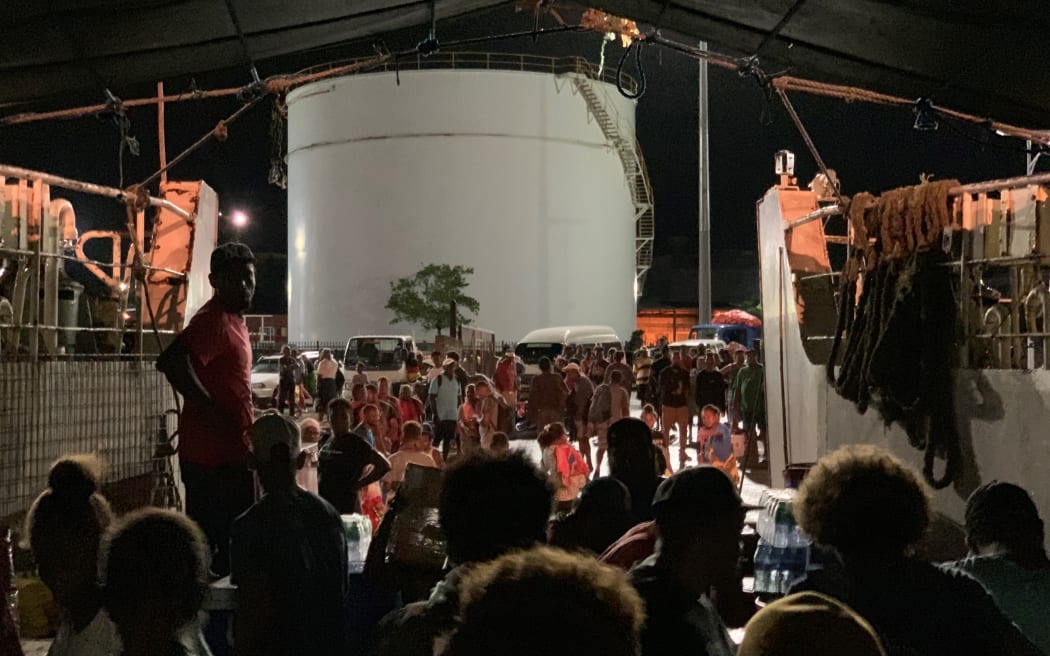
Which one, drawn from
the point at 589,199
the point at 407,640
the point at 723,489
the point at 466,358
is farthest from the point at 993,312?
the point at 589,199

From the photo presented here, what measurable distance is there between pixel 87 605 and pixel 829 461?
84.3 inches

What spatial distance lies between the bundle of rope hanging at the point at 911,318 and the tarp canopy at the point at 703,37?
0.80 meters

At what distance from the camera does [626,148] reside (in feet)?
159

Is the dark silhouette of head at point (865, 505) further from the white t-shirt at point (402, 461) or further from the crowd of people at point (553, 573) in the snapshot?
the white t-shirt at point (402, 461)

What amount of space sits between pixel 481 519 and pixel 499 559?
0.96m

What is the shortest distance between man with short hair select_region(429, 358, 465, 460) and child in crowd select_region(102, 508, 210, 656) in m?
11.6

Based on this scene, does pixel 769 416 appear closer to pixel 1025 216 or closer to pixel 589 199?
pixel 1025 216

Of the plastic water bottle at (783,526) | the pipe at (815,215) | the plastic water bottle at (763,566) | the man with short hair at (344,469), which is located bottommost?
the plastic water bottle at (763,566)

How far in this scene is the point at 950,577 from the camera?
263 centimetres

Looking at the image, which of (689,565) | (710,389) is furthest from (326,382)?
(689,565)

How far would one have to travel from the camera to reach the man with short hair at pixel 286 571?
3.30 meters

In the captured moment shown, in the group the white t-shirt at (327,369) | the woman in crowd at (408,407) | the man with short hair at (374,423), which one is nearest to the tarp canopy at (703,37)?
the man with short hair at (374,423)

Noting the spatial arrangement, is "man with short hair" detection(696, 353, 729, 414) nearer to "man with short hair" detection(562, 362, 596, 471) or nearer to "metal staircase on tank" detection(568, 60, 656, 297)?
"man with short hair" detection(562, 362, 596, 471)

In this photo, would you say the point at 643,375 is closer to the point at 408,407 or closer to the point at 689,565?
the point at 408,407
